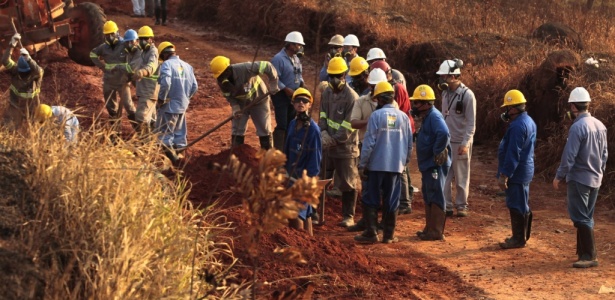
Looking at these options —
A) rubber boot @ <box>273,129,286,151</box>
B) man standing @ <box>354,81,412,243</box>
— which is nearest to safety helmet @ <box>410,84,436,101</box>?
man standing @ <box>354,81,412,243</box>

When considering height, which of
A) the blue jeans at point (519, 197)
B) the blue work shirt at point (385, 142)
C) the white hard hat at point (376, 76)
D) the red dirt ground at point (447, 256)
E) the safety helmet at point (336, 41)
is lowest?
the red dirt ground at point (447, 256)

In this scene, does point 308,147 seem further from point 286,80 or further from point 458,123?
point 286,80

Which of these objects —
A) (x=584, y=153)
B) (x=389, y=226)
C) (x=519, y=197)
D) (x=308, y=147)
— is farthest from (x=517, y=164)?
(x=308, y=147)

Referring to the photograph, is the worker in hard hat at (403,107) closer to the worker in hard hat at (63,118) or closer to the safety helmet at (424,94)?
the safety helmet at (424,94)

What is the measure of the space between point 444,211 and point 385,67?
93.6 inches

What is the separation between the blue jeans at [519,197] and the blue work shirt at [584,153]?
0.78m

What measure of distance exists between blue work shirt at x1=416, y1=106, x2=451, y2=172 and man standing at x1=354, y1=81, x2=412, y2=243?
0.32 meters

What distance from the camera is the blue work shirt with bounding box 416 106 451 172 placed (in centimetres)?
1064

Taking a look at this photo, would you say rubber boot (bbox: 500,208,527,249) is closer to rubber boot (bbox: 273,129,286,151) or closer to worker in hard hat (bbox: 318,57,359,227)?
worker in hard hat (bbox: 318,57,359,227)

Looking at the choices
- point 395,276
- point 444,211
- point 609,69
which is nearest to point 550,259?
point 444,211

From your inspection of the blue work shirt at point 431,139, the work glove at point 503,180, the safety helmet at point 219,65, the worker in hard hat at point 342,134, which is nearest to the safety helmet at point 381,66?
the worker in hard hat at point 342,134

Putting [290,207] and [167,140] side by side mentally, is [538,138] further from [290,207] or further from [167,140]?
[290,207]

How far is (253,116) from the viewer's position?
513 inches

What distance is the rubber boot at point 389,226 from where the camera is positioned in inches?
415
